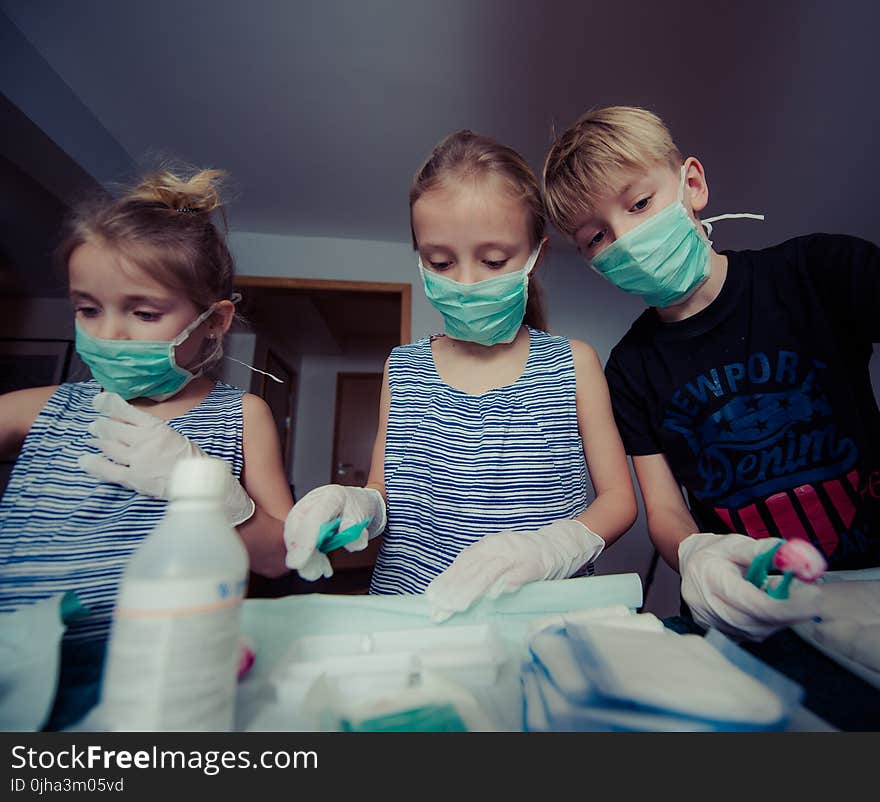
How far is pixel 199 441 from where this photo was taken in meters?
0.77

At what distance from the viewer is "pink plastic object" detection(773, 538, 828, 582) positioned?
1.27ft

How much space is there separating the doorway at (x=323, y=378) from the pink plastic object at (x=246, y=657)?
10.1 ft

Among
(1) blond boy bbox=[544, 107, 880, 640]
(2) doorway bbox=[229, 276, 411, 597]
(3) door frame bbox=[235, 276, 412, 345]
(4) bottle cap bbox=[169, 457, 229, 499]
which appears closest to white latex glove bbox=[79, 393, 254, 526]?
(4) bottle cap bbox=[169, 457, 229, 499]

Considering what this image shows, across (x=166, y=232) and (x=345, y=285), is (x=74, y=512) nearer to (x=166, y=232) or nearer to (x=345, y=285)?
(x=166, y=232)

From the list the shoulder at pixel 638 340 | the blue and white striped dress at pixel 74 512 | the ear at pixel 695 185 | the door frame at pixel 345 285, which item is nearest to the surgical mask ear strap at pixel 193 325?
the blue and white striped dress at pixel 74 512

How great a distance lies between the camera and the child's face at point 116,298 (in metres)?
0.73

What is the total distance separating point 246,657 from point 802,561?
0.47m

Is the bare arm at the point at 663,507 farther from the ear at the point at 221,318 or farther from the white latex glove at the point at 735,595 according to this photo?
the ear at the point at 221,318

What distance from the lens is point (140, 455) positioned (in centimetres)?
65

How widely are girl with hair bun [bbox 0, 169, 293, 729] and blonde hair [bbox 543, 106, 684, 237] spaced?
2.17 feet
